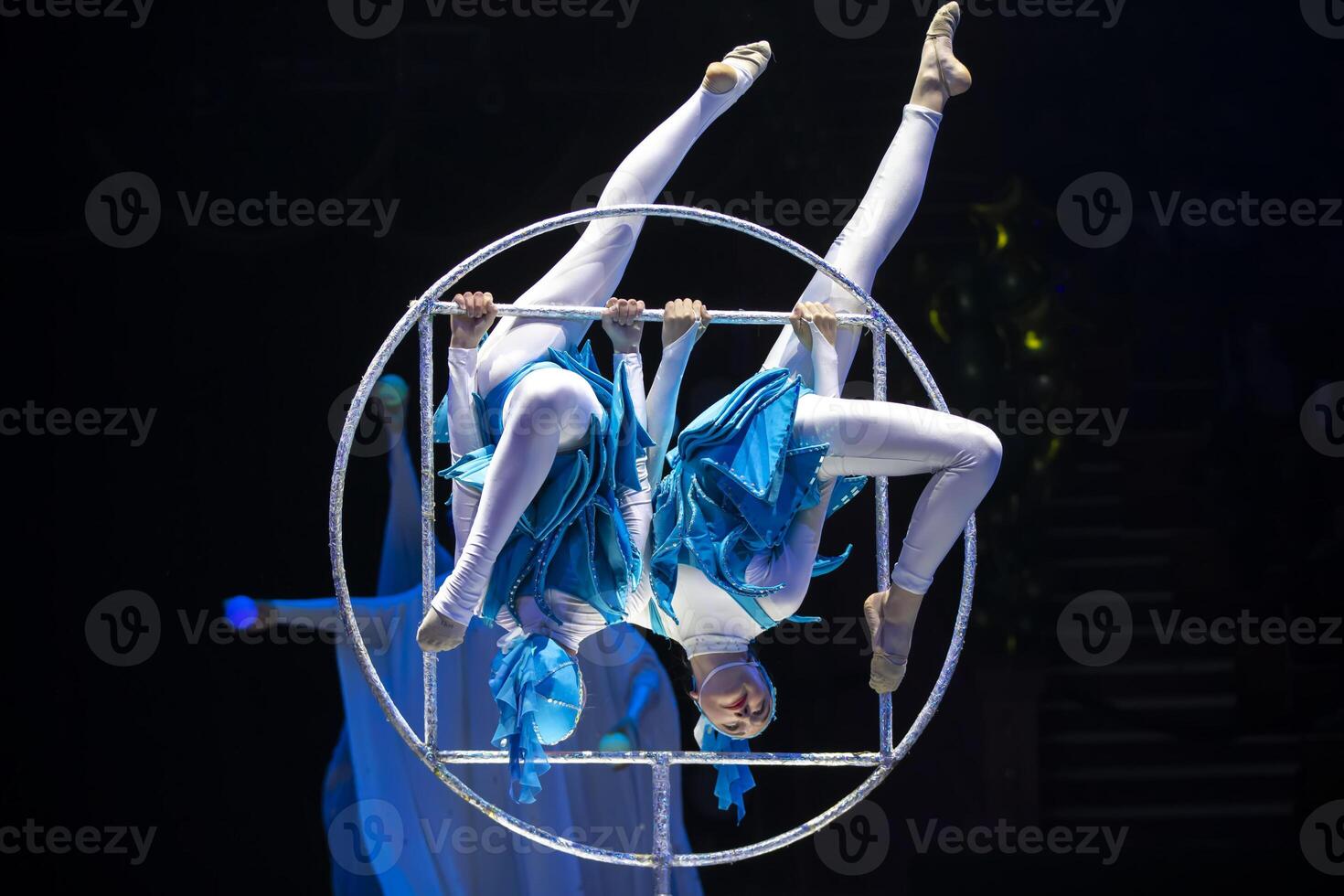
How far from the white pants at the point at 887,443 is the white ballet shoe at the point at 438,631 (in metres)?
0.64

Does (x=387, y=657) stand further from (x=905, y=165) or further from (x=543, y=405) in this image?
(x=905, y=165)

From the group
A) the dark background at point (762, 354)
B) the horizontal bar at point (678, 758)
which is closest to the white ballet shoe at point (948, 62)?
the dark background at point (762, 354)

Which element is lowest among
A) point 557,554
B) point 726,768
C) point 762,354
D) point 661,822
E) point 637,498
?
point 661,822

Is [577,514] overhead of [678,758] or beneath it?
overhead

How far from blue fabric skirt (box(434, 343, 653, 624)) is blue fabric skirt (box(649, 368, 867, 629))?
0.10 meters

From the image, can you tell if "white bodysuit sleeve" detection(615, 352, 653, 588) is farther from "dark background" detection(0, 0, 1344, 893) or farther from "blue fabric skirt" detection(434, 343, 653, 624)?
"dark background" detection(0, 0, 1344, 893)

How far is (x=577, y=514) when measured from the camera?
11.6 feet

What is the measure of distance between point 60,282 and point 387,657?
1.36 m

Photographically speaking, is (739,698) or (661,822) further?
(661,822)

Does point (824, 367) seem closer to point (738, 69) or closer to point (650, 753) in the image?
point (738, 69)

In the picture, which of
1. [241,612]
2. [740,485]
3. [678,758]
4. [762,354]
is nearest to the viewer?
[740,485]

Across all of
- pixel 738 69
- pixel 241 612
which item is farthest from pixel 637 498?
pixel 241 612

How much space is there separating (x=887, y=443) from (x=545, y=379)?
73 centimetres

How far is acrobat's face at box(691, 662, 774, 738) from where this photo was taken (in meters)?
3.69
